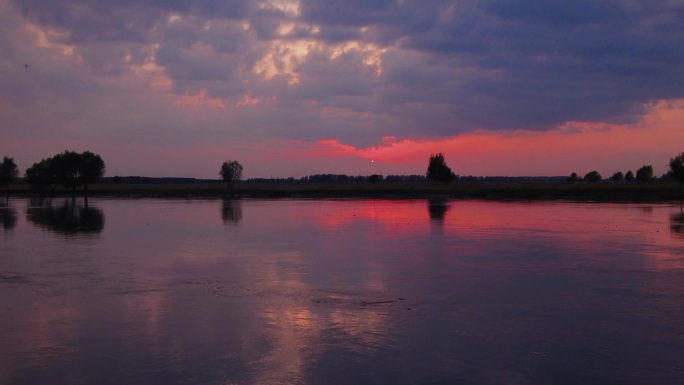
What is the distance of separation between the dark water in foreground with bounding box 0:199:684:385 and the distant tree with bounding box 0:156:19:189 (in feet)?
364

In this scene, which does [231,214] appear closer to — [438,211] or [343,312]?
[438,211]

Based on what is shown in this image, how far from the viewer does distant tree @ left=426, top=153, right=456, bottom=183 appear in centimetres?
11888

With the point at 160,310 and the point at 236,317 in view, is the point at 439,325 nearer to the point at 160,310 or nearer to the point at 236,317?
the point at 236,317

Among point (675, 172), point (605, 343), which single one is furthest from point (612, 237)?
point (675, 172)

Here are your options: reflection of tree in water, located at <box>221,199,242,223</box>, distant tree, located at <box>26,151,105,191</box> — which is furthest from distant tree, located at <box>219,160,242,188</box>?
reflection of tree in water, located at <box>221,199,242,223</box>

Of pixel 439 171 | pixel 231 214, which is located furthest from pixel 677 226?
pixel 439 171

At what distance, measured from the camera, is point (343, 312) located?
1095 centimetres

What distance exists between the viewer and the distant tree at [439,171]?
119 meters

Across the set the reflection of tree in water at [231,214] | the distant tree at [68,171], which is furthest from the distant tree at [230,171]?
the reflection of tree in water at [231,214]

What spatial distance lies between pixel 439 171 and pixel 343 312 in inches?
4329

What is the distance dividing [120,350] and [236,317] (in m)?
2.39

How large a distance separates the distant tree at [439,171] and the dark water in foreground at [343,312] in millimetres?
97541

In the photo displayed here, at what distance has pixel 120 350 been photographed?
8703 millimetres

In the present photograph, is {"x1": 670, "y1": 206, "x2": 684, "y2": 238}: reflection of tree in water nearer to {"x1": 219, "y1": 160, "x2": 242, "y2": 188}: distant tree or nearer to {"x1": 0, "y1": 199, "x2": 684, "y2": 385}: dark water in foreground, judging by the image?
{"x1": 0, "y1": 199, "x2": 684, "y2": 385}: dark water in foreground
